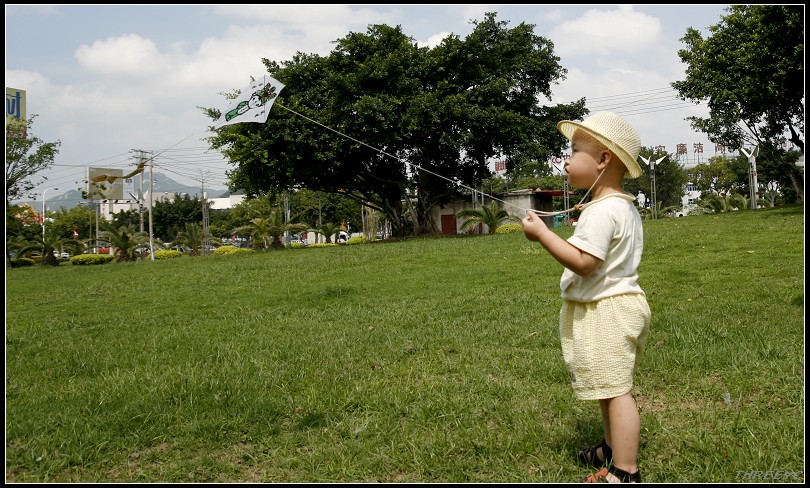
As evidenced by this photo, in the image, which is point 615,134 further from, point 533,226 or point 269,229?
point 269,229

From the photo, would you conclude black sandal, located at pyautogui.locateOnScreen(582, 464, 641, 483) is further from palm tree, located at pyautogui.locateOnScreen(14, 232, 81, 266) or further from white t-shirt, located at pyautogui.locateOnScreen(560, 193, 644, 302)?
palm tree, located at pyautogui.locateOnScreen(14, 232, 81, 266)

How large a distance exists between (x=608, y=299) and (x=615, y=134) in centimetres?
63

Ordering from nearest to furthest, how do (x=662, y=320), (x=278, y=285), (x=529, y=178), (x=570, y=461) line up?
(x=570, y=461)
(x=662, y=320)
(x=278, y=285)
(x=529, y=178)

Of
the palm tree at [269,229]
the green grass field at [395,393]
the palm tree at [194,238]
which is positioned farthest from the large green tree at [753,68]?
the palm tree at [194,238]

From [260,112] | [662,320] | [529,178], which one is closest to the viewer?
[662,320]

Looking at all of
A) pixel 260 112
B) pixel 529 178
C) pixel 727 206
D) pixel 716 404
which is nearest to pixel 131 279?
pixel 260 112

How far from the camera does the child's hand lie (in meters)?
2.45

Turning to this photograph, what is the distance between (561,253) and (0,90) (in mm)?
2354

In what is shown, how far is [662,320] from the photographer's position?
562cm

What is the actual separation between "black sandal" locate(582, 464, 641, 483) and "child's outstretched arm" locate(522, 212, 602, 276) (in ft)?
2.43

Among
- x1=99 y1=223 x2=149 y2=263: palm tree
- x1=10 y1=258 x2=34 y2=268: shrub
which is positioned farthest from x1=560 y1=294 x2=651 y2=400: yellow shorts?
x1=10 y1=258 x2=34 y2=268: shrub

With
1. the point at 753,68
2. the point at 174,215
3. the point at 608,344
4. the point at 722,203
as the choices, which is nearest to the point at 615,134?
the point at 608,344

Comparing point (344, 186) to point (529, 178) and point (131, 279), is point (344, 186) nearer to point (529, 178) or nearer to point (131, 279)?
point (131, 279)

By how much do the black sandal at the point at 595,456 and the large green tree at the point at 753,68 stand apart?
15707mm
